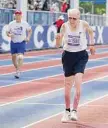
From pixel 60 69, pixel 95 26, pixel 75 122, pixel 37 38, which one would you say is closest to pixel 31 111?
pixel 75 122

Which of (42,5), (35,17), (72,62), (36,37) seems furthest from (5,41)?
(72,62)

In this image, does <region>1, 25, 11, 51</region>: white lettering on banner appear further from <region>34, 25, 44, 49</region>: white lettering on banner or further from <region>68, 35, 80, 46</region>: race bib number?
<region>68, 35, 80, 46</region>: race bib number

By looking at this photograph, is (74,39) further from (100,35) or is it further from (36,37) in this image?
(100,35)

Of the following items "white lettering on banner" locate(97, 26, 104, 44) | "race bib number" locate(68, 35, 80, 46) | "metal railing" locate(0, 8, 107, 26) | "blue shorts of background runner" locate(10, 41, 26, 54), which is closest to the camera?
"race bib number" locate(68, 35, 80, 46)

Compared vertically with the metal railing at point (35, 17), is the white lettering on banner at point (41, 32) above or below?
below

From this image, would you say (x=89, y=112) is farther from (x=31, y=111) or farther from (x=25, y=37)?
(x=25, y=37)

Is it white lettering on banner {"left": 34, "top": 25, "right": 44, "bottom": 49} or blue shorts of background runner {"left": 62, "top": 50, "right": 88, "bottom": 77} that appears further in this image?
white lettering on banner {"left": 34, "top": 25, "right": 44, "bottom": 49}

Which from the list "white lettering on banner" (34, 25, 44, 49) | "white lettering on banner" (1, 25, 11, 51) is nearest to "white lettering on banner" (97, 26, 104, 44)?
"white lettering on banner" (34, 25, 44, 49)

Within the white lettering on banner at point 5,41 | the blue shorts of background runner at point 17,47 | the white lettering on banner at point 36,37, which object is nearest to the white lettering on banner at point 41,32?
the white lettering on banner at point 36,37

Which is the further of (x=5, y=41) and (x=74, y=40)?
(x=5, y=41)

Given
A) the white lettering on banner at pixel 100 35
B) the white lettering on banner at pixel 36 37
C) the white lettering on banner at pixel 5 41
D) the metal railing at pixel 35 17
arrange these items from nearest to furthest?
1. the white lettering on banner at pixel 5 41
2. the metal railing at pixel 35 17
3. the white lettering on banner at pixel 36 37
4. the white lettering on banner at pixel 100 35

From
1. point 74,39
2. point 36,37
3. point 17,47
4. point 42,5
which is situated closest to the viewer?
point 74,39

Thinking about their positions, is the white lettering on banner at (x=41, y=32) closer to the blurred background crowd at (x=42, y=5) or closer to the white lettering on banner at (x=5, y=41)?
the blurred background crowd at (x=42, y=5)

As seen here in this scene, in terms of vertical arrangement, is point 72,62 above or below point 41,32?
above
